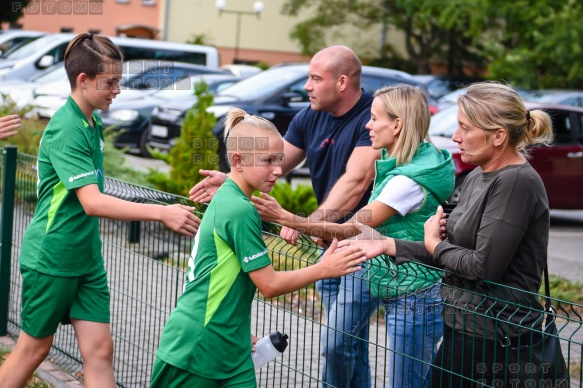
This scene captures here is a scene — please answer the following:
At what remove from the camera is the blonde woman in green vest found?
3.87m

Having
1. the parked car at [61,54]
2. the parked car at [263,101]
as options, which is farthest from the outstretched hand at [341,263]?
the parked car at [61,54]

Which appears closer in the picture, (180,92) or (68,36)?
(180,92)

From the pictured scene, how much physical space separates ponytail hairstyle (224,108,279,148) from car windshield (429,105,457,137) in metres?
10.0

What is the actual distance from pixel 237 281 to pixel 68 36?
Result: 64.3 feet

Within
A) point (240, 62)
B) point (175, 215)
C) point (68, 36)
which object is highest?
point (175, 215)

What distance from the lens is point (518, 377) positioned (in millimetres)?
3332

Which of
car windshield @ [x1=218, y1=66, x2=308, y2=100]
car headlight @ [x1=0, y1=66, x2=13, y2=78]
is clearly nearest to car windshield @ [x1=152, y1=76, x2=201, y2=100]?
car windshield @ [x1=218, y1=66, x2=308, y2=100]

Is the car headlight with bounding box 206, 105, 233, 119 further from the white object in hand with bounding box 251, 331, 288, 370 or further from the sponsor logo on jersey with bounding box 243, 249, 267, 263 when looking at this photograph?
the sponsor logo on jersey with bounding box 243, 249, 267, 263

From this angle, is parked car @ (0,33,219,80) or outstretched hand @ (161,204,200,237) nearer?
outstretched hand @ (161,204,200,237)

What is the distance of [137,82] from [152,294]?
1434 centimetres

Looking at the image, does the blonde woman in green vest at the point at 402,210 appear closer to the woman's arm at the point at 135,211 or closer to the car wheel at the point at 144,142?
the woman's arm at the point at 135,211

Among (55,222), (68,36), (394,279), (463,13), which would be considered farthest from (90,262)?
(463,13)

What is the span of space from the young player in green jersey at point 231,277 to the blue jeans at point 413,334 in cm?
46

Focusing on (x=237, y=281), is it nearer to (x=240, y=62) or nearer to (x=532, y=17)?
(x=532, y=17)
